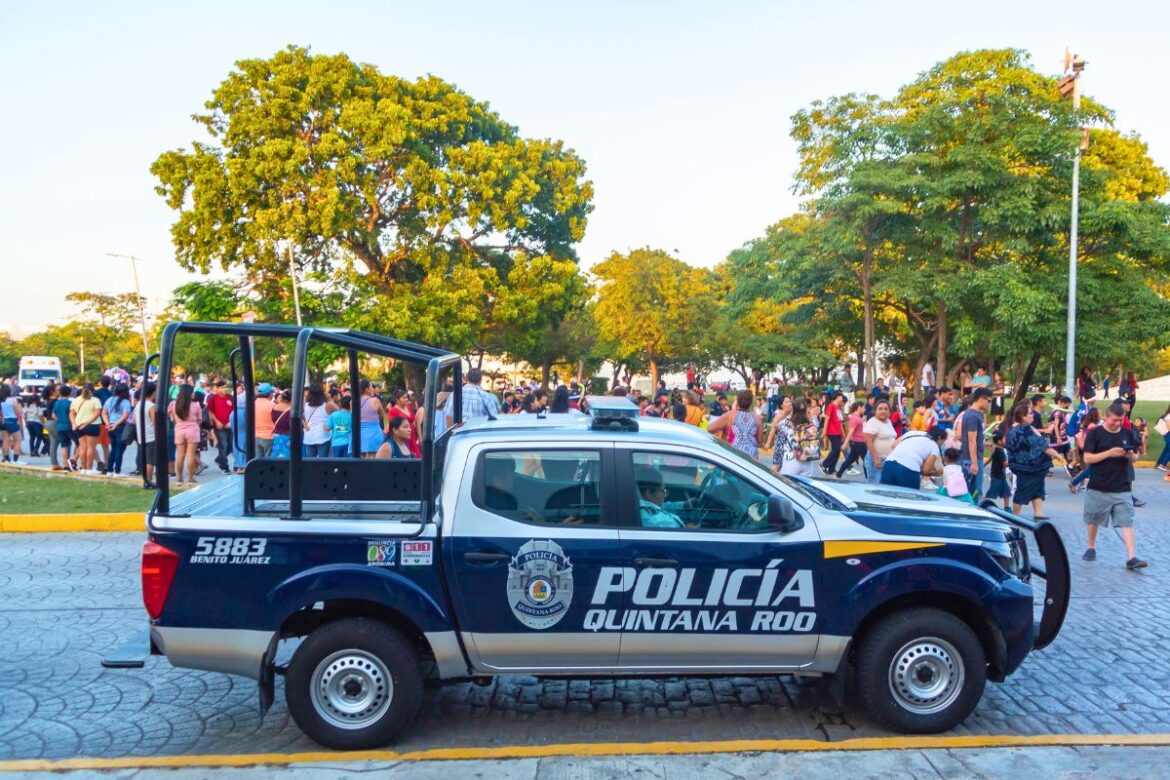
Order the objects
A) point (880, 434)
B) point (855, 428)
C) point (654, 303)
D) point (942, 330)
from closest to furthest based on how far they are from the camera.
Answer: point (880, 434) < point (855, 428) < point (942, 330) < point (654, 303)

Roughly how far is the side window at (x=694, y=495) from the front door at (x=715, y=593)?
0.02m

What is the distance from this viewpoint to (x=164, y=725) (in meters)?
5.32

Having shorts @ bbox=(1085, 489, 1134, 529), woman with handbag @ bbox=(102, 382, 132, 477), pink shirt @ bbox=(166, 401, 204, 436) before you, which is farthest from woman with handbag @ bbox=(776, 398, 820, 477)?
woman with handbag @ bbox=(102, 382, 132, 477)

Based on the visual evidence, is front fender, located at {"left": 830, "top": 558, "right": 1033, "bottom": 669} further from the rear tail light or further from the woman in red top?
the woman in red top

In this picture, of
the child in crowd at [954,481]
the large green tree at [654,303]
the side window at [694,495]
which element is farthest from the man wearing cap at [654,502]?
the large green tree at [654,303]

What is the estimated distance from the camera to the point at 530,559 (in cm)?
486

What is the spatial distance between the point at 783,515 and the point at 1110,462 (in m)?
5.79

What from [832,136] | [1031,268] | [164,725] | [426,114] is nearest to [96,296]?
[426,114]

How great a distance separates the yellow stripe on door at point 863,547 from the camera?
16.2 ft

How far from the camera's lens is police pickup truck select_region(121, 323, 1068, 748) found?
4820 mm

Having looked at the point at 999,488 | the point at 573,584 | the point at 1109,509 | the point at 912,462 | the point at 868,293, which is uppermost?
the point at 868,293

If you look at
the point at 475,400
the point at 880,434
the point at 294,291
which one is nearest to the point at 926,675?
the point at 880,434

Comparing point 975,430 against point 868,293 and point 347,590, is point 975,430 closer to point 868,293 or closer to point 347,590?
point 347,590

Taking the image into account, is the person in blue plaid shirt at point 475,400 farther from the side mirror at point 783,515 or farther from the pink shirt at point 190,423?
the side mirror at point 783,515
